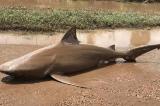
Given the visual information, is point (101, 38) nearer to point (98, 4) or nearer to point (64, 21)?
point (64, 21)

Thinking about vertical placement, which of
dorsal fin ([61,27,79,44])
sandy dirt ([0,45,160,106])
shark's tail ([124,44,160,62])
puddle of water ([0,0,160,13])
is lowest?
puddle of water ([0,0,160,13])

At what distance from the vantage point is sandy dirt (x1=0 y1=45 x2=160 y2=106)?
7.66 metres

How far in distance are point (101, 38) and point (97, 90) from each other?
497cm

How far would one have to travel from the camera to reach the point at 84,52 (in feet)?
31.1

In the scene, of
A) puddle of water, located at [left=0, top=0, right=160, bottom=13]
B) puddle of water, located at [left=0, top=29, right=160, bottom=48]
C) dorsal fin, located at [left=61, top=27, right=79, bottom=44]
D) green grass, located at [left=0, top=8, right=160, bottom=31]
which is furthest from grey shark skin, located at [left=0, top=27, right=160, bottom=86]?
puddle of water, located at [left=0, top=0, right=160, bottom=13]

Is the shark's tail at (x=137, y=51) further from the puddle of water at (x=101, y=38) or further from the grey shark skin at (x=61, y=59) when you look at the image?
the puddle of water at (x=101, y=38)

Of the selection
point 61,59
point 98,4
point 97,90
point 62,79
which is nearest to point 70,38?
point 61,59

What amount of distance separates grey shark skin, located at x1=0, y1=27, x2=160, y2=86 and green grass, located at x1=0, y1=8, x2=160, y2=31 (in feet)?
13.8

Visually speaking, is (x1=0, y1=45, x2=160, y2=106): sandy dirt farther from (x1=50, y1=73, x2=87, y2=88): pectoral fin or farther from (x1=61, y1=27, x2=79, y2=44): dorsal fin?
(x1=61, y1=27, x2=79, y2=44): dorsal fin

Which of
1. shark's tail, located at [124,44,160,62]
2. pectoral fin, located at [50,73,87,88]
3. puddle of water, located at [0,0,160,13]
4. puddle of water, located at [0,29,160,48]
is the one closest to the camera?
pectoral fin, located at [50,73,87,88]

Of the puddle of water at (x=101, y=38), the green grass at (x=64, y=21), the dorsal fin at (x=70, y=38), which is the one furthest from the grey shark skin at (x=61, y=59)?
the green grass at (x=64, y=21)

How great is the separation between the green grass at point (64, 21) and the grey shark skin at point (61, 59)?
4.20m

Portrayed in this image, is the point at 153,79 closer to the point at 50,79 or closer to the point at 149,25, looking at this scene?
the point at 50,79

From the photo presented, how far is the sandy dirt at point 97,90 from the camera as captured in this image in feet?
25.1
